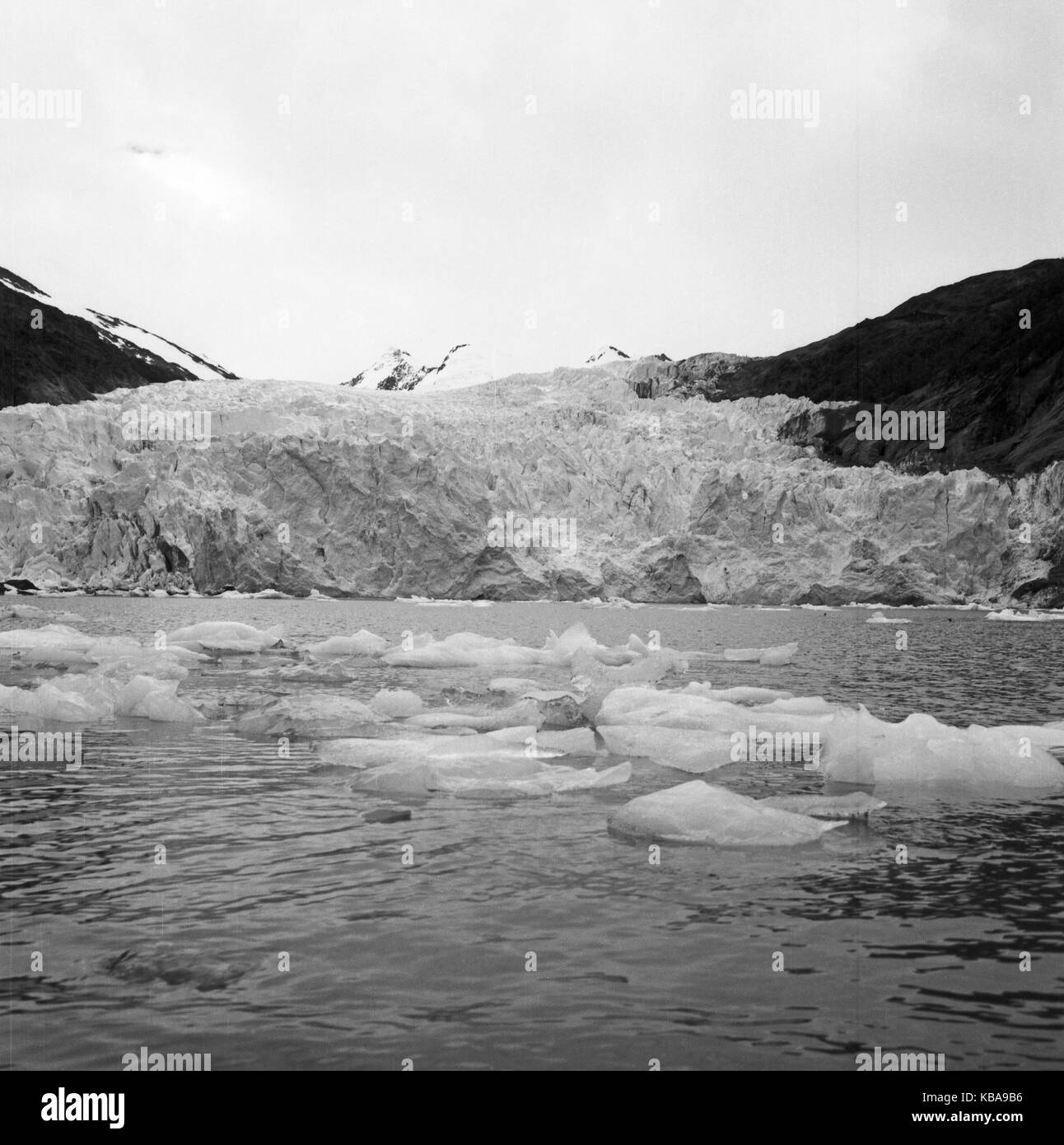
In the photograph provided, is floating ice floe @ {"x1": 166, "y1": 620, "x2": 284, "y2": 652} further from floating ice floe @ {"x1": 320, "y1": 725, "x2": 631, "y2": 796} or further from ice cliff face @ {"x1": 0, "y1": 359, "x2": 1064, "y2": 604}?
ice cliff face @ {"x1": 0, "y1": 359, "x2": 1064, "y2": 604}

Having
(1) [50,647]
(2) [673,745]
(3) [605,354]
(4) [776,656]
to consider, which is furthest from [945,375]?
(2) [673,745]

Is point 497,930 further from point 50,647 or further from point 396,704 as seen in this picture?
point 50,647

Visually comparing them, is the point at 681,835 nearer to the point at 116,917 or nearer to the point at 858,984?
the point at 858,984

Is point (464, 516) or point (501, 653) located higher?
point (464, 516)

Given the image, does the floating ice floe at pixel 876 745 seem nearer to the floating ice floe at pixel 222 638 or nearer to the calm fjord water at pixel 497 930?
the calm fjord water at pixel 497 930

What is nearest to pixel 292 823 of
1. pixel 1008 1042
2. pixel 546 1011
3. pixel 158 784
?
pixel 158 784
